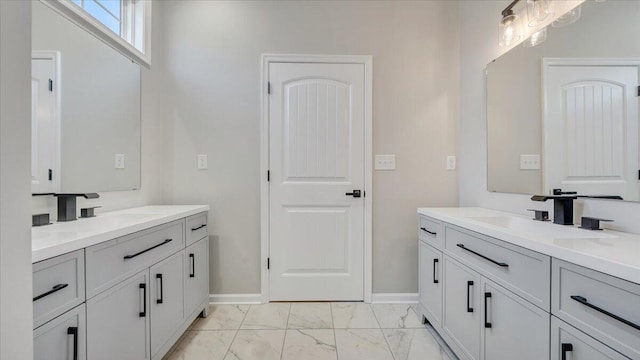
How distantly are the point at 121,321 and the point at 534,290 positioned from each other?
172cm

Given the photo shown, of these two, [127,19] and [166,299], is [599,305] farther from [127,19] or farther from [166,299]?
[127,19]

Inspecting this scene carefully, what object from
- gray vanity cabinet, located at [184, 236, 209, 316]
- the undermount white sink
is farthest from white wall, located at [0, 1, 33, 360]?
the undermount white sink

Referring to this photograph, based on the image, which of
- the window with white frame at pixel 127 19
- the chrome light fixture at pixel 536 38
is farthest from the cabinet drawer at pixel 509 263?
the window with white frame at pixel 127 19

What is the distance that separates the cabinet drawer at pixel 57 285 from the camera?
888 mm

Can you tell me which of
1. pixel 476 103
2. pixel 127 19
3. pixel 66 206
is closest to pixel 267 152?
pixel 66 206

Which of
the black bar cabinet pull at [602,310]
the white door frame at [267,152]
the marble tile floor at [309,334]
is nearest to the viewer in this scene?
the black bar cabinet pull at [602,310]

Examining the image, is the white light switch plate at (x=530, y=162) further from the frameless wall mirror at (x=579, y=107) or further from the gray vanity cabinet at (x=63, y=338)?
the gray vanity cabinet at (x=63, y=338)

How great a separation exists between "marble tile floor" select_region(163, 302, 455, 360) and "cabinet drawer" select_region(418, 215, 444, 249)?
2.11 ft

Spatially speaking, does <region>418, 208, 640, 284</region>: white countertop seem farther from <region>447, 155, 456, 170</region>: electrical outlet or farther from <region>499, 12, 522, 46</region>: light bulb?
<region>499, 12, 522, 46</region>: light bulb

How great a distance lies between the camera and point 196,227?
2.04 m

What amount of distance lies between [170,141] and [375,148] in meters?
1.72

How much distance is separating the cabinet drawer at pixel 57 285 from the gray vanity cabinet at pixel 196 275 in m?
0.85

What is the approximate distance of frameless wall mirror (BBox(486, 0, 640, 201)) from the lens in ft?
3.84

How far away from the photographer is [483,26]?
84.2 inches
